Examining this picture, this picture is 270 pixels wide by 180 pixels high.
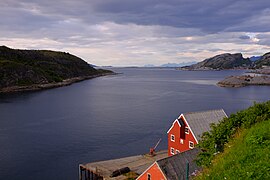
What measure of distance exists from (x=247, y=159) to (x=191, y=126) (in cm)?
2481

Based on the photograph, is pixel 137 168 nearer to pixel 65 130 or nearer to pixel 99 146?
pixel 99 146

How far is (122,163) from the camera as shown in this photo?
38.8 meters

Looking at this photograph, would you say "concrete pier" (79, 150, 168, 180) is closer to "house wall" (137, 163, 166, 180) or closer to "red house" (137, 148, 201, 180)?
"house wall" (137, 163, 166, 180)

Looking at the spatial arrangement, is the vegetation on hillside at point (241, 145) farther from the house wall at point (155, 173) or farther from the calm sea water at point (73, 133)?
the calm sea water at point (73, 133)

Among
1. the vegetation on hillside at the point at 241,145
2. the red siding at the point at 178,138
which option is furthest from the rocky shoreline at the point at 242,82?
the vegetation on hillside at the point at 241,145

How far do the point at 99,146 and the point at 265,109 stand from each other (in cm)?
4069

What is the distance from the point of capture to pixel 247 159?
31.2 ft

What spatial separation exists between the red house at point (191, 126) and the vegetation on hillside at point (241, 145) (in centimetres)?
1924

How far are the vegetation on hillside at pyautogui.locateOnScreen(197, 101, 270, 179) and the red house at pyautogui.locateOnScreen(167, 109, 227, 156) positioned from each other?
1924cm

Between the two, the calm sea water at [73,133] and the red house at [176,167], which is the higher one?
the red house at [176,167]

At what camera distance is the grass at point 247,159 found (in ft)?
27.6

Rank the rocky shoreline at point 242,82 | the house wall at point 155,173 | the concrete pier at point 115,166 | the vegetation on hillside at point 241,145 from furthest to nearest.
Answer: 1. the rocky shoreline at point 242,82
2. the concrete pier at point 115,166
3. the house wall at point 155,173
4. the vegetation on hillside at point 241,145

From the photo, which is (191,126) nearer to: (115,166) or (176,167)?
(115,166)

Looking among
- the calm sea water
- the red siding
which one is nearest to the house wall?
the red siding
